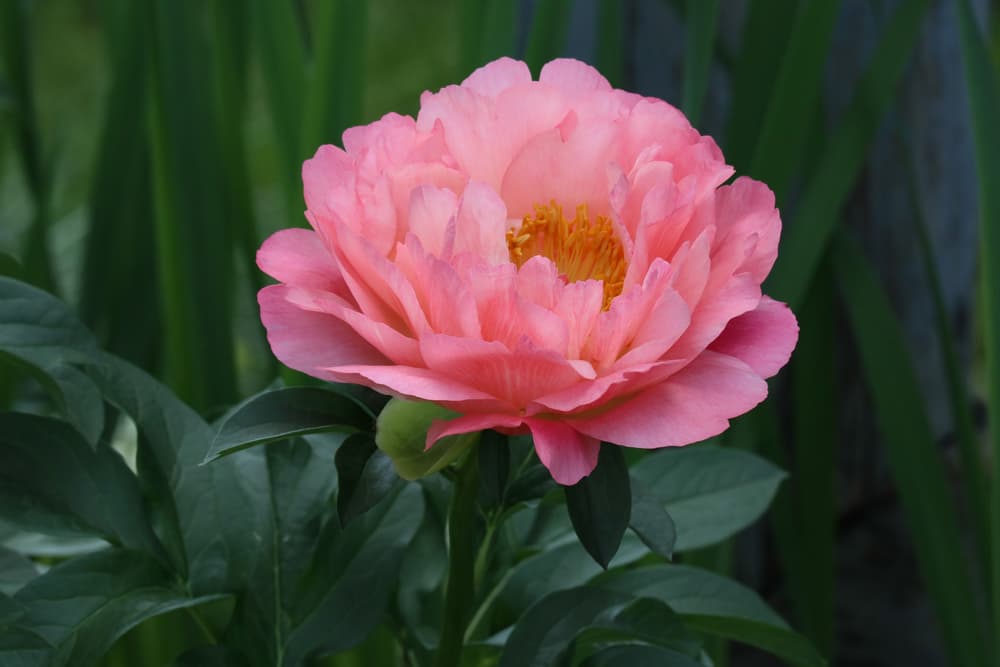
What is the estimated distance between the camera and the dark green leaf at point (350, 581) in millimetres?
478

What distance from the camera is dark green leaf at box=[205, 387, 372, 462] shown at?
1.21ft

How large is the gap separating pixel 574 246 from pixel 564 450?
0.29 feet

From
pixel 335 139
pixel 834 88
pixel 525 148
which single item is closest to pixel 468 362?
pixel 525 148

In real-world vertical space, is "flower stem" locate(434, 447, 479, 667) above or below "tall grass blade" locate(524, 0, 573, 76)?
below

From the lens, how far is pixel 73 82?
271 centimetres

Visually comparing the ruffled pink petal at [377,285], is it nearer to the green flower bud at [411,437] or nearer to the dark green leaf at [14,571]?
the green flower bud at [411,437]

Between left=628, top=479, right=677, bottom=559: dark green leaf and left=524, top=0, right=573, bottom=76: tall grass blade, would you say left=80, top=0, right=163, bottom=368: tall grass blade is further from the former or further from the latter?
left=628, top=479, right=677, bottom=559: dark green leaf

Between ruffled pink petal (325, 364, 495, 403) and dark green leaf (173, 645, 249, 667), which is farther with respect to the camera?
dark green leaf (173, 645, 249, 667)

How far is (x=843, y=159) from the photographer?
2.66 ft

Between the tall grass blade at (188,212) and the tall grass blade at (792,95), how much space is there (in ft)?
1.13

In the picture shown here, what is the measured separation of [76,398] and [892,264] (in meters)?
0.79

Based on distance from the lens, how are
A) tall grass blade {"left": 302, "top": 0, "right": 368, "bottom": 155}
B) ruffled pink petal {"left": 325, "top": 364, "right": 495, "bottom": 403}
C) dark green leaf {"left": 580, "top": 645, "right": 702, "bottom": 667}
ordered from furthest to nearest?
tall grass blade {"left": 302, "top": 0, "right": 368, "bottom": 155}, dark green leaf {"left": 580, "top": 645, "right": 702, "bottom": 667}, ruffled pink petal {"left": 325, "top": 364, "right": 495, "bottom": 403}

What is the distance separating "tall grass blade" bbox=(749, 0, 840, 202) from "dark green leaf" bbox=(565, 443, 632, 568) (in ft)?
1.26

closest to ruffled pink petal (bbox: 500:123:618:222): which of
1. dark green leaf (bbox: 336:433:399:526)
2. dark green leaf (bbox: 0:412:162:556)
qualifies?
dark green leaf (bbox: 336:433:399:526)
